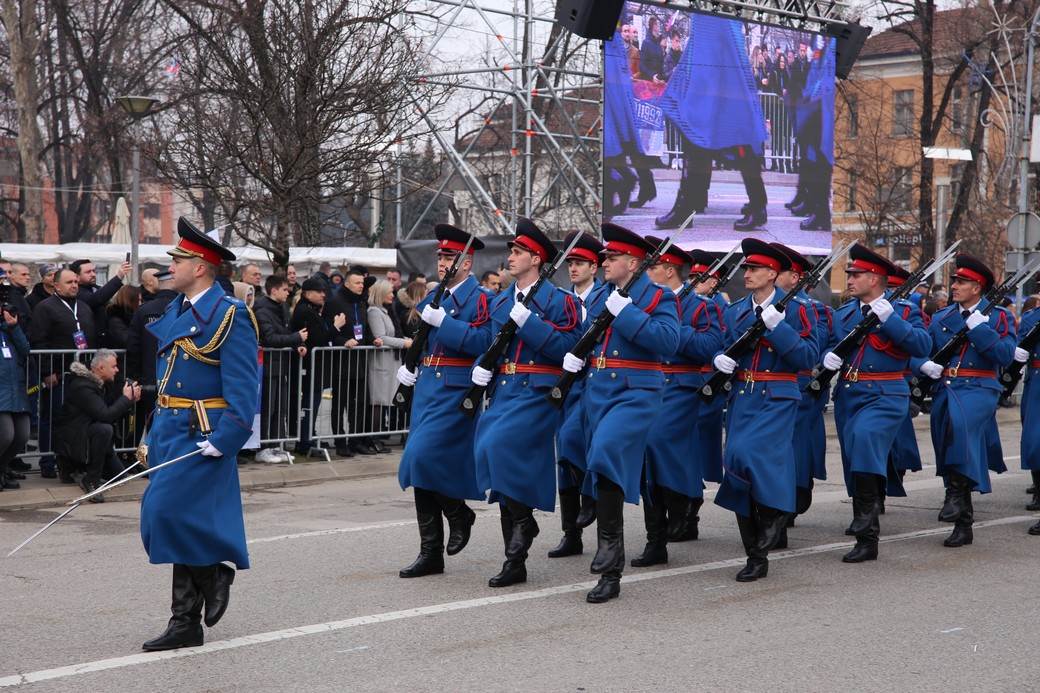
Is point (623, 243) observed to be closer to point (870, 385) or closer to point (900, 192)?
point (870, 385)

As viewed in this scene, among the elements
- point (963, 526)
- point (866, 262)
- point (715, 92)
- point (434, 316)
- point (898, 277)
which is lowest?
point (963, 526)

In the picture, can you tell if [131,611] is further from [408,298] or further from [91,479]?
[408,298]

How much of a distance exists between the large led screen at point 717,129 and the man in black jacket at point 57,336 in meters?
9.80

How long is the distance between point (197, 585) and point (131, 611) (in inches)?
35.7

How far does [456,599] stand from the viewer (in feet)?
24.5

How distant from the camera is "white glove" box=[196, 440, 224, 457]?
6289 mm

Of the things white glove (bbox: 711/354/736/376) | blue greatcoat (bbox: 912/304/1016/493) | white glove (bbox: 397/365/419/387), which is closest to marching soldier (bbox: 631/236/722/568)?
white glove (bbox: 711/354/736/376)

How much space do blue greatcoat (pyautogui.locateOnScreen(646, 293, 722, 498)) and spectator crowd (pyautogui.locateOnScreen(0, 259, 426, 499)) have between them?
3136mm

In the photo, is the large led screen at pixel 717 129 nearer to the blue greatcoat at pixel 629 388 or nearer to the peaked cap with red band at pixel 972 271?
the peaked cap with red band at pixel 972 271

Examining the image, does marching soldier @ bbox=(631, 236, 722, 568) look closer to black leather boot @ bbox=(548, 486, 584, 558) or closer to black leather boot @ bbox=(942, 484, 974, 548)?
black leather boot @ bbox=(548, 486, 584, 558)

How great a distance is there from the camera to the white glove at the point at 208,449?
6.29 metres

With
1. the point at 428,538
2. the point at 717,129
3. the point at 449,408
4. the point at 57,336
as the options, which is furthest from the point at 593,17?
the point at 428,538

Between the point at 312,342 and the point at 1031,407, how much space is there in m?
6.59

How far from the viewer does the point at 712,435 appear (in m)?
9.61
